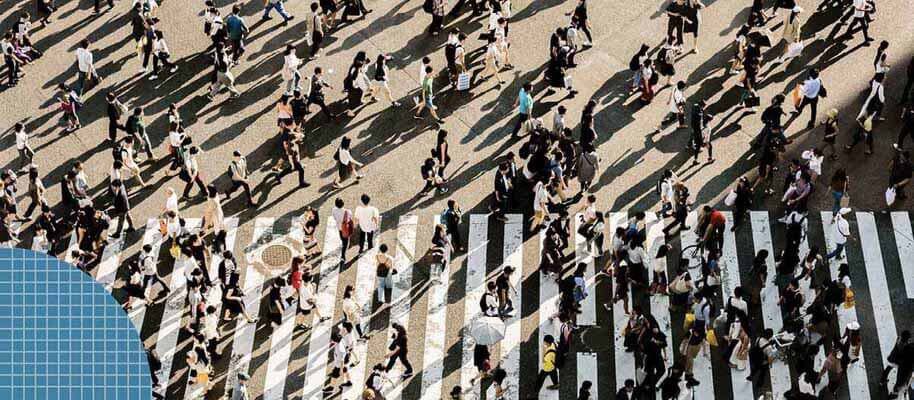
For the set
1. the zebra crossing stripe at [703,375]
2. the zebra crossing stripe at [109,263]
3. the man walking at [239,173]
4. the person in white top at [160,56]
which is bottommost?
the zebra crossing stripe at [703,375]

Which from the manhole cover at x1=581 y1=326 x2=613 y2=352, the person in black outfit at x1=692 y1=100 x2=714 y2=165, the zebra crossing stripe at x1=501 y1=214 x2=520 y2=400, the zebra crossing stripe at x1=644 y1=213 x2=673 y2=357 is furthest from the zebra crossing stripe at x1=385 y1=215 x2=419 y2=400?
the person in black outfit at x1=692 y1=100 x2=714 y2=165

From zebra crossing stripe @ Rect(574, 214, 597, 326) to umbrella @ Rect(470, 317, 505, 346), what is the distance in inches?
112

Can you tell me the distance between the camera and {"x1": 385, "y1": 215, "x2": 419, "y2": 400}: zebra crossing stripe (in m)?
30.8

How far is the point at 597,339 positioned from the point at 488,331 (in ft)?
10.4

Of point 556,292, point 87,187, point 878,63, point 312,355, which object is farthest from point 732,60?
point 87,187

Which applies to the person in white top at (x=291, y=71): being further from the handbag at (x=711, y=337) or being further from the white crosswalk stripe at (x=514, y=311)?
the handbag at (x=711, y=337)

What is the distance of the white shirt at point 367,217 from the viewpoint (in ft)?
107

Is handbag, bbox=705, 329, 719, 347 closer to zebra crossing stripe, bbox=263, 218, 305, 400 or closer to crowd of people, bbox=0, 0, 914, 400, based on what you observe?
crowd of people, bbox=0, 0, 914, 400

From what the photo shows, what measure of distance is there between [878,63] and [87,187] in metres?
20.7

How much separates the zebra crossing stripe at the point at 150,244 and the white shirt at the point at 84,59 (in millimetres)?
6169

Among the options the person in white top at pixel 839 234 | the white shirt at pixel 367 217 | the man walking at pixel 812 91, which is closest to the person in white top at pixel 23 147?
the white shirt at pixel 367 217

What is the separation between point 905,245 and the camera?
33094mm

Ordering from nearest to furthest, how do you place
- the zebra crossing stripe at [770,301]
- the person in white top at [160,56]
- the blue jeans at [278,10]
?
the zebra crossing stripe at [770,301], the person in white top at [160,56], the blue jeans at [278,10]

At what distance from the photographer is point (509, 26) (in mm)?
40719
